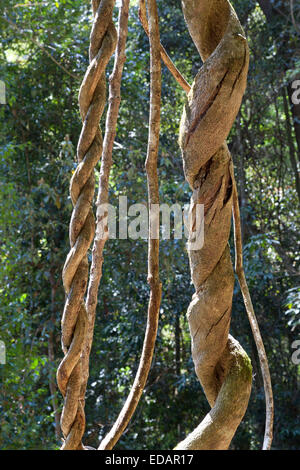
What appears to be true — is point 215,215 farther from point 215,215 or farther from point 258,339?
point 258,339

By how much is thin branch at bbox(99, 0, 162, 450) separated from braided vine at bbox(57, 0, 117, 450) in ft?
0.09

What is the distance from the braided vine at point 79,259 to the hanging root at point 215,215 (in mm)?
46

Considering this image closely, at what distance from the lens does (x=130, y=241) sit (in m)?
2.24

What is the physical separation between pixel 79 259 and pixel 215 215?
7 centimetres

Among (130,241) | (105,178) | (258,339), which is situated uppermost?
(130,241)

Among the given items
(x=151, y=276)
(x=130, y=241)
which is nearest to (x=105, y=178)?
(x=151, y=276)

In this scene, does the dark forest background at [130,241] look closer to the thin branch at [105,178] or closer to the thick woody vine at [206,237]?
the thin branch at [105,178]

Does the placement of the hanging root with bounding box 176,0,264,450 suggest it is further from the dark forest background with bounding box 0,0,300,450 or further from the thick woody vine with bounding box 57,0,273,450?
the dark forest background with bounding box 0,0,300,450

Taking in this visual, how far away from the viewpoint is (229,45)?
11.1 inches

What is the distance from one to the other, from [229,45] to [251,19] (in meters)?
2.55

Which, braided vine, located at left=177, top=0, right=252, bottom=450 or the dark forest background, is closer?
braided vine, located at left=177, top=0, right=252, bottom=450

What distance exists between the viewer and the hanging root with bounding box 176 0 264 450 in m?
0.27

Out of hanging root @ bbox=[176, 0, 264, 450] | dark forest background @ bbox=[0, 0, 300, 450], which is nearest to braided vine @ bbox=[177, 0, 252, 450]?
hanging root @ bbox=[176, 0, 264, 450]
